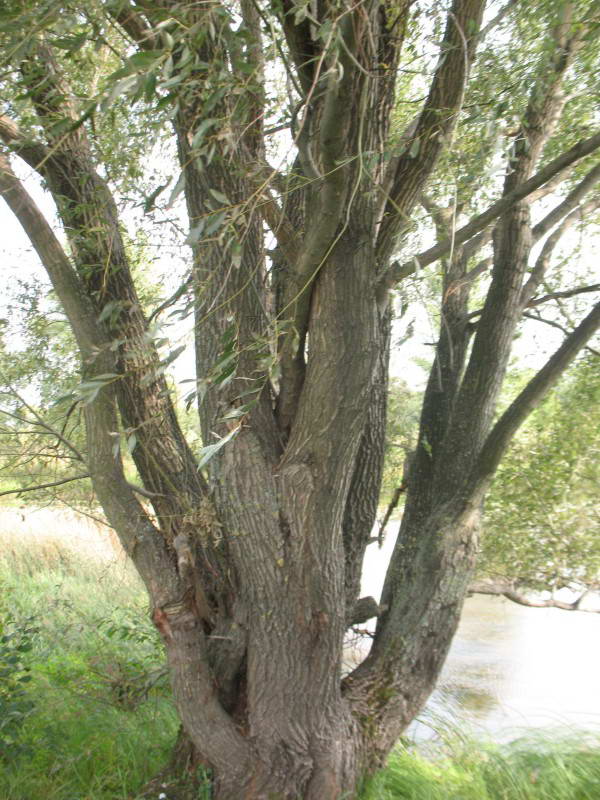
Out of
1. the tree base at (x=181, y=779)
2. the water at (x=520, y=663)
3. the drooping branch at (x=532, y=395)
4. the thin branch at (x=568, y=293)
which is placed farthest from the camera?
the water at (x=520, y=663)

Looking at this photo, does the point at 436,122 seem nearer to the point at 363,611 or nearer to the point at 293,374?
the point at 293,374

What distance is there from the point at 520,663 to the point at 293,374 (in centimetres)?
712

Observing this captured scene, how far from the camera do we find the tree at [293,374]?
9.34ft

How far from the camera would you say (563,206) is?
156 inches

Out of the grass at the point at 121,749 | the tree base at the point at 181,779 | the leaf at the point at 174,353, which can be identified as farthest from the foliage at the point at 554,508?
the leaf at the point at 174,353

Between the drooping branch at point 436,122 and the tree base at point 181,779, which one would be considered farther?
the tree base at point 181,779

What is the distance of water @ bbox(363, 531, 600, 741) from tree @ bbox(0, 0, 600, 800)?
3301 mm

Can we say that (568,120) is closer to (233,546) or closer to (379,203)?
(379,203)

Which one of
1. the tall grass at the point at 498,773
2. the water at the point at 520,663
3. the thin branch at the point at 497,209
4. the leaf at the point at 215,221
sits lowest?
the water at the point at 520,663

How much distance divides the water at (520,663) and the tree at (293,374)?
3301 millimetres

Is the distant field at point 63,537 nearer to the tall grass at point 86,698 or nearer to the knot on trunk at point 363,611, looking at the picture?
the tall grass at point 86,698

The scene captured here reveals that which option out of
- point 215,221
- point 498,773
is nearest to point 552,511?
point 498,773

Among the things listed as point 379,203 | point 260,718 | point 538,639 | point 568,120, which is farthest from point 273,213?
point 538,639

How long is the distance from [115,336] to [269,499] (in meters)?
1.06
